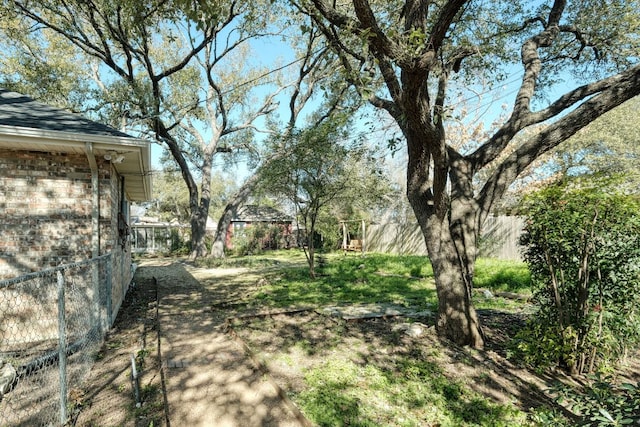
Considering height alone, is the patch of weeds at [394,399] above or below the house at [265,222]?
below

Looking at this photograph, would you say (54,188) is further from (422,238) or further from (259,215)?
(259,215)

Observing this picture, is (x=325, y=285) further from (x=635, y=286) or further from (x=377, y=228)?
(x=377, y=228)

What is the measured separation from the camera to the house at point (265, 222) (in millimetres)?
25794

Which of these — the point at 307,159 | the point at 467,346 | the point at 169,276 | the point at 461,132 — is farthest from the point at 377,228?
the point at 467,346

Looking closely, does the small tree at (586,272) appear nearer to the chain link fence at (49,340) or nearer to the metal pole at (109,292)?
the chain link fence at (49,340)

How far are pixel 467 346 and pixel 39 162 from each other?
6500 mm

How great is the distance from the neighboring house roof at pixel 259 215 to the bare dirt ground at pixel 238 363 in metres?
20.1

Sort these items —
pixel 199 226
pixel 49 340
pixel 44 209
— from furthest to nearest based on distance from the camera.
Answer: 1. pixel 199 226
2. pixel 44 209
3. pixel 49 340

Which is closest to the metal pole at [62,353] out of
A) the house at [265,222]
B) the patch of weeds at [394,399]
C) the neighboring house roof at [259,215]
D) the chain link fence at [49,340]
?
the chain link fence at [49,340]

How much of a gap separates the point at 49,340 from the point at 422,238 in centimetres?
1489

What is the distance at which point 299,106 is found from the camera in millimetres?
18688

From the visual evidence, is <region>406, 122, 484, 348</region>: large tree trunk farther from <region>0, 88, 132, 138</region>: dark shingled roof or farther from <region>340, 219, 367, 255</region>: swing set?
<region>340, 219, 367, 255</region>: swing set

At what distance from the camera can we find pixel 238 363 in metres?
4.10

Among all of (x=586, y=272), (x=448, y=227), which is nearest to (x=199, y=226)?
(x=448, y=227)
